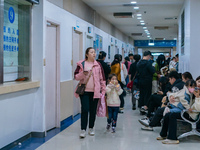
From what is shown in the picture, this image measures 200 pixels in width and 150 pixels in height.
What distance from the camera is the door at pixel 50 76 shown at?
5688 millimetres

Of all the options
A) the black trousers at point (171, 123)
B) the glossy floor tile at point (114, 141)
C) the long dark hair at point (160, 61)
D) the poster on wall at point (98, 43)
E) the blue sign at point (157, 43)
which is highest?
the blue sign at point (157, 43)

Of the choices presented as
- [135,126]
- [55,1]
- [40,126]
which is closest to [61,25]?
[55,1]

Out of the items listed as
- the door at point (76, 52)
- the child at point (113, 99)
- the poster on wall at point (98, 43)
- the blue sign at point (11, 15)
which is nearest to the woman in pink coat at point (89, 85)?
the child at point (113, 99)

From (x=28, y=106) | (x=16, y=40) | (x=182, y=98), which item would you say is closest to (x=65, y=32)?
(x=16, y=40)

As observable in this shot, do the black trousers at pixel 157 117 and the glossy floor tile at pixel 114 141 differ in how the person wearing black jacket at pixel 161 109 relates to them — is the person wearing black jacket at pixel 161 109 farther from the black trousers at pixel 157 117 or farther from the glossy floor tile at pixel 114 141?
the glossy floor tile at pixel 114 141

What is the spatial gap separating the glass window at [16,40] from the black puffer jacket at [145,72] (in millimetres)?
3144

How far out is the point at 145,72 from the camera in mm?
7363

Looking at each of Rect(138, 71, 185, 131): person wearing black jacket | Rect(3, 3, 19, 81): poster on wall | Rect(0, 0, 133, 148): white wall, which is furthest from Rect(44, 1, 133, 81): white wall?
Rect(138, 71, 185, 131): person wearing black jacket

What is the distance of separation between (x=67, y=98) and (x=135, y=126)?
1.64m

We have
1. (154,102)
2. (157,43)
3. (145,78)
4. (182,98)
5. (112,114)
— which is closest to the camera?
(182,98)

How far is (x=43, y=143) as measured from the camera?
15.9 feet

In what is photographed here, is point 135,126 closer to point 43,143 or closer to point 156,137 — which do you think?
point 156,137

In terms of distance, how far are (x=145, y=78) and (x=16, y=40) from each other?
3.53 metres

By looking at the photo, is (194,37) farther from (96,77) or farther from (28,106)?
(28,106)
